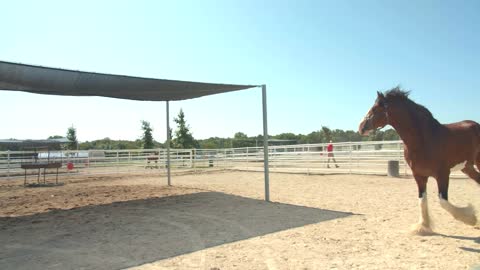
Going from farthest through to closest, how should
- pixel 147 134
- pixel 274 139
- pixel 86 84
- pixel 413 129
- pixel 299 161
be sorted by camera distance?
1. pixel 274 139
2. pixel 147 134
3. pixel 299 161
4. pixel 86 84
5. pixel 413 129

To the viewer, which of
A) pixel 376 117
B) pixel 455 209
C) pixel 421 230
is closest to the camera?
pixel 455 209

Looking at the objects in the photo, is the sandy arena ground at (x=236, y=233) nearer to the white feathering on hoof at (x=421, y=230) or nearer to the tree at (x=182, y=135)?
the white feathering on hoof at (x=421, y=230)

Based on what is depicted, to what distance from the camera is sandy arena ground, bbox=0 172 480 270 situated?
3755mm

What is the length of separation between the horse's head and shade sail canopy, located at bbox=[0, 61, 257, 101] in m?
3.29

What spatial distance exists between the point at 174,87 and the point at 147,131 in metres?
29.2

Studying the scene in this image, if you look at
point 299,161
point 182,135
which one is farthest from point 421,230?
point 182,135

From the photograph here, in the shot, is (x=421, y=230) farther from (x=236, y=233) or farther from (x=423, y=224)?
(x=236, y=233)

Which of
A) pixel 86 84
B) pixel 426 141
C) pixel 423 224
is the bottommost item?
pixel 423 224

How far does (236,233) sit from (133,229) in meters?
1.62

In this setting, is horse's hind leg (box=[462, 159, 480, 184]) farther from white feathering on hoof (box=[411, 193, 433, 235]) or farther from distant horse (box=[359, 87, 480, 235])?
white feathering on hoof (box=[411, 193, 433, 235])

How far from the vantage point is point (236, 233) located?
197 inches

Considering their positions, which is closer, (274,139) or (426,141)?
(426,141)

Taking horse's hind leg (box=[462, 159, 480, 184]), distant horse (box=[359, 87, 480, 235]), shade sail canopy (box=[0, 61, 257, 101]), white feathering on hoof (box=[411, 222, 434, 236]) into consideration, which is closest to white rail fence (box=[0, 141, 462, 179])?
shade sail canopy (box=[0, 61, 257, 101])

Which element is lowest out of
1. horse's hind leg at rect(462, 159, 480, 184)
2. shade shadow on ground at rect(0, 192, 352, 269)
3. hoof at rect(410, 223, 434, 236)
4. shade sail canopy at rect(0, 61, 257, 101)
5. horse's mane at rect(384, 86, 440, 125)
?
shade shadow on ground at rect(0, 192, 352, 269)
